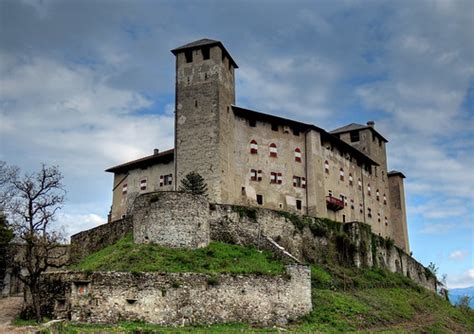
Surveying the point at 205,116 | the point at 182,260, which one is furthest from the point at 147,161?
the point at 182,260

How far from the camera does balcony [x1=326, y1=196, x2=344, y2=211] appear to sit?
6300 centimetres

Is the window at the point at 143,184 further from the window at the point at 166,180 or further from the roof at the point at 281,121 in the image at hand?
the roof at the point at 281,121

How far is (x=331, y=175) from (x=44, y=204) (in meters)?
36.7

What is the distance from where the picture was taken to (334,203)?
63.4 m

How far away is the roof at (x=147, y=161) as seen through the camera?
201ft

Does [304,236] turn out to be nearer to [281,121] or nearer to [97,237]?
[281,121]

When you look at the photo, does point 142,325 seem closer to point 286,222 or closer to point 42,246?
point 42,246

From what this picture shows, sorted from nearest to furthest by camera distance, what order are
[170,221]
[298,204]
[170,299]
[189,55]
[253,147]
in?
[170,299], [170,221], [189,55], [253,147], [298,204]

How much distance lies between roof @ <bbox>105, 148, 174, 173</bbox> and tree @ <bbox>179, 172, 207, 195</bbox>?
8722mm

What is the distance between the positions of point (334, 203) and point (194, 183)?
19.1m

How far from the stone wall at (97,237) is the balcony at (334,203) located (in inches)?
992

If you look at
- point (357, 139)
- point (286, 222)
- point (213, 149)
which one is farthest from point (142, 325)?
point (357, 139)

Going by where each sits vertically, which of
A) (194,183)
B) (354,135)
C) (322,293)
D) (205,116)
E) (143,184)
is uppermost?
(354,135)

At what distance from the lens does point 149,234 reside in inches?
1575
